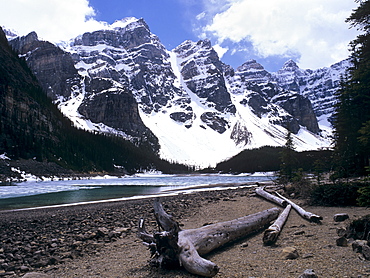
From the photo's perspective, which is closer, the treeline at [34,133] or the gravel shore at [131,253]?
the gravel shore at [131,253]

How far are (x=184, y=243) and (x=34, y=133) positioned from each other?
328 feet

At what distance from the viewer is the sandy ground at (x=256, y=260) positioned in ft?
16.3

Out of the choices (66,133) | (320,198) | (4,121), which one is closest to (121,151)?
(66,133)

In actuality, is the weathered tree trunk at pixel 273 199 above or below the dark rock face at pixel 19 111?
below

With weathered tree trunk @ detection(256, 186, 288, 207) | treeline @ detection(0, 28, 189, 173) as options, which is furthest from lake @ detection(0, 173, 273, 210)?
treeline @ detection(0, 28, 189, 173)

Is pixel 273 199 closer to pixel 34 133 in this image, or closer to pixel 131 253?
pixel 131 253

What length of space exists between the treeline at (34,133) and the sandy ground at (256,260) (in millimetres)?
75795

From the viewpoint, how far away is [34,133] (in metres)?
91.4

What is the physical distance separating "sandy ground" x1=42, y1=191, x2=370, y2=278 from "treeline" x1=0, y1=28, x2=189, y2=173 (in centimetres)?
7579

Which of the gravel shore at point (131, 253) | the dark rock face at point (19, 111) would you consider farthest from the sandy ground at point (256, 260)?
the dark rock face at point (19, 111)

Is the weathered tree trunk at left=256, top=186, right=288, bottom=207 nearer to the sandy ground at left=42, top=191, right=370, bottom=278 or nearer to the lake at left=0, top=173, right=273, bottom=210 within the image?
the sandy ground at left=42, top=191, right=370, bottom=278

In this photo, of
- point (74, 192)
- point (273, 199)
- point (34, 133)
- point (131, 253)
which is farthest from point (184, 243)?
point (34, 133)

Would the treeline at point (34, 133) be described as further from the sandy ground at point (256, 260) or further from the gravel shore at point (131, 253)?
the sandy ground at point (256, 260)

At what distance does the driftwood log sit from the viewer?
5.25 m
